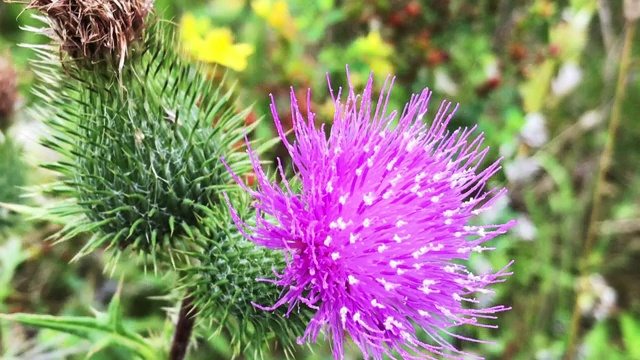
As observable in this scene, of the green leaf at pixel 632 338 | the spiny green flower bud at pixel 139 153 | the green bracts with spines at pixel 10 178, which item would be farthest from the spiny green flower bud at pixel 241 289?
the green leaf at pixel 632 338

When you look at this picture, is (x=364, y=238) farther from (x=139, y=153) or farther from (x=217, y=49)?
(x=217, y=49)

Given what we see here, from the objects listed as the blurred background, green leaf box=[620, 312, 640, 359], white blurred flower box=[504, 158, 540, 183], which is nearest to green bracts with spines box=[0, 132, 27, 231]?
the blurred background

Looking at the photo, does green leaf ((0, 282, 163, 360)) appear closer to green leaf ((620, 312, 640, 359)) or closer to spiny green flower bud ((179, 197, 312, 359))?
spiny green flower bud ((179, 197, 312, 359))

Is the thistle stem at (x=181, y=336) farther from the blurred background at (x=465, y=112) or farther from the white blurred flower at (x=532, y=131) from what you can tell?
the white blurred flower at (x=532, y=131)

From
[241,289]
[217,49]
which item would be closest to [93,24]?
[241,289]

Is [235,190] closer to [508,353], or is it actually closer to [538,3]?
[508,353]

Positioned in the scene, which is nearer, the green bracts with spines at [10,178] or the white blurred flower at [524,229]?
the green bracts with spines at [10,178]
